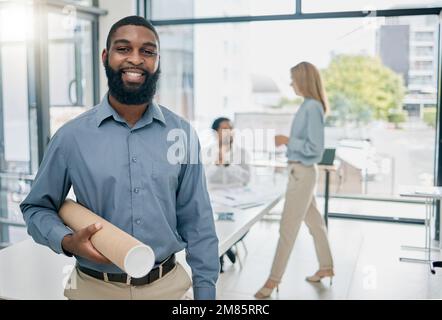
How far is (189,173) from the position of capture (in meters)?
1.14

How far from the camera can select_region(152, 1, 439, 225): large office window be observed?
13.5 feet

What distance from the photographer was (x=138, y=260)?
0.82 meters

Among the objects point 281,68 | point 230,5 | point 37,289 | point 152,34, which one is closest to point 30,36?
point 230,5

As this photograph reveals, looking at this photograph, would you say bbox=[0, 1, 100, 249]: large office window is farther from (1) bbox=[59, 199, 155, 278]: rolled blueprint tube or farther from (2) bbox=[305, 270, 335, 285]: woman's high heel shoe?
(1) bbox=[59, 199, 155, 278]: rolled blueprint tube

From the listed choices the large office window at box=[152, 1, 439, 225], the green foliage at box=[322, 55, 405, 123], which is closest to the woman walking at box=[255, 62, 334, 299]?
the large office window at box=[152, 1, 439, 225]

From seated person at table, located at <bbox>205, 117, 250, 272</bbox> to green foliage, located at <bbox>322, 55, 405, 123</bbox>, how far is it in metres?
1.37

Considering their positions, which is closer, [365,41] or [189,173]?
[189,173]

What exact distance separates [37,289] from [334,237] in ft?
10.6

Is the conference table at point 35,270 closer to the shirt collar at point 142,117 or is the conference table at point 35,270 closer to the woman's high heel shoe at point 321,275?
the shirt collar at point 142,117

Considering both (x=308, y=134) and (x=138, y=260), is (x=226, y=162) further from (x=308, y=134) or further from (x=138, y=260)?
(x=138, y=260)

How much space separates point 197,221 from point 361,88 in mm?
3664

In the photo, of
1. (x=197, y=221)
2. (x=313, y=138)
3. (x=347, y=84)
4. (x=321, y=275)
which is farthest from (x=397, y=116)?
(x=197, y=221)
